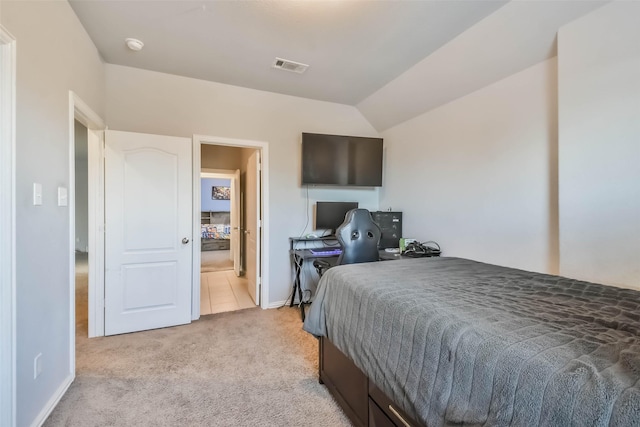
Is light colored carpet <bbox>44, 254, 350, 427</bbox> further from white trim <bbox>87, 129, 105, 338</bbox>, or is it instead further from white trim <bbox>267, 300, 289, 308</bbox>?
white trim <bbox>267, 300, 289, 308</bbox>

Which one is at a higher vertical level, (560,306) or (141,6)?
(141,6)

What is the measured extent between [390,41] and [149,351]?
3411 mm

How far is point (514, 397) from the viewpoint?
749mm

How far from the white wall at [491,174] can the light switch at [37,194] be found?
3347 mm

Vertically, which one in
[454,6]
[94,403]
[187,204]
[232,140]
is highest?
[454,6]

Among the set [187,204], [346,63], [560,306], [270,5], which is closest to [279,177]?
[187,204]

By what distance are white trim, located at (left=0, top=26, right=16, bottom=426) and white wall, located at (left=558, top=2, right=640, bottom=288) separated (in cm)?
321

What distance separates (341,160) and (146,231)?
7.81 feet

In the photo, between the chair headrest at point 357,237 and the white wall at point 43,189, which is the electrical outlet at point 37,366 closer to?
the white wall at point 43,189

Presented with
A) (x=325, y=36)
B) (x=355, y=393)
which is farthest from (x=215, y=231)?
(x=355, y=393)

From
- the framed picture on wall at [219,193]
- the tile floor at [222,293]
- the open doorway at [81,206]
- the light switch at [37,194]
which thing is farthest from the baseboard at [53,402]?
the framed picture on wall at [219,193]

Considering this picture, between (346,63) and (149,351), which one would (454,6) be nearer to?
(346,63)

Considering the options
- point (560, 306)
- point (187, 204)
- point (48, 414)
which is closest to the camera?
point (560, 306)

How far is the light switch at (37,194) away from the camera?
158 cm
